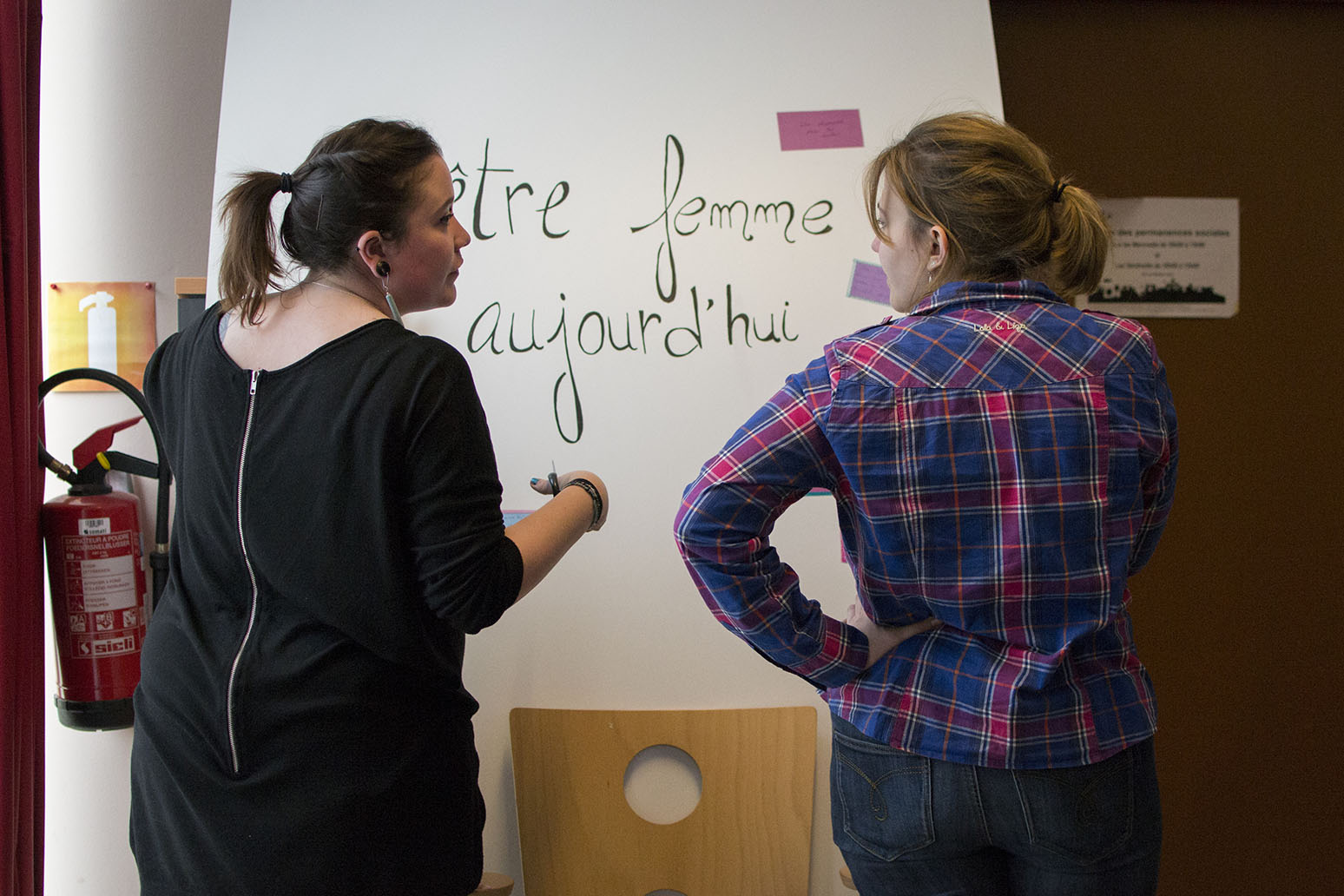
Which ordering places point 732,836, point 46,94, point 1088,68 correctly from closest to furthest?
1. point 732,836
2. point 46,94
3. point 1088,68

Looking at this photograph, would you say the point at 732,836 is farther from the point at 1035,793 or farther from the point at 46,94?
the point at 46,94

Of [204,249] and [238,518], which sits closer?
[238,518]

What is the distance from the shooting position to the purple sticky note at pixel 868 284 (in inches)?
56.1

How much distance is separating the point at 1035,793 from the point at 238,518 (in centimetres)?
73

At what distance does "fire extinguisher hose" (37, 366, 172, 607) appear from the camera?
1.41 metres

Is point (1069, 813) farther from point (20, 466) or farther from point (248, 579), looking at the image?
point (20, 466)

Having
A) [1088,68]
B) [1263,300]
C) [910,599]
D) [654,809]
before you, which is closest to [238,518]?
[910,599]

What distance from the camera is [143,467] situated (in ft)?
4.92

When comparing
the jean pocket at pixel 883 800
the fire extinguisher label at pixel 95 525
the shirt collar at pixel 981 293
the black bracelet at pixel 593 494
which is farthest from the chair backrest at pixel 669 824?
the shirt collar at pixel 981 293

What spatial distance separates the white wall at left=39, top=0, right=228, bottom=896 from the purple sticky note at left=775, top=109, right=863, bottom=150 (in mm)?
1039

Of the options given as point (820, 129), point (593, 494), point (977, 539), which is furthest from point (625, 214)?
point (977, 539)

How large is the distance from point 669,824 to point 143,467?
1.02 m

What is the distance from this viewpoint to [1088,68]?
1.88 metres

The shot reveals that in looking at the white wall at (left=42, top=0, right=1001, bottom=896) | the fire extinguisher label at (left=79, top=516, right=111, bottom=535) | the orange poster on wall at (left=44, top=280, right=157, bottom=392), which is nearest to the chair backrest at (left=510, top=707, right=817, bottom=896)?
the white wall at (left=42, top=0, right=1001, bottom=896)
